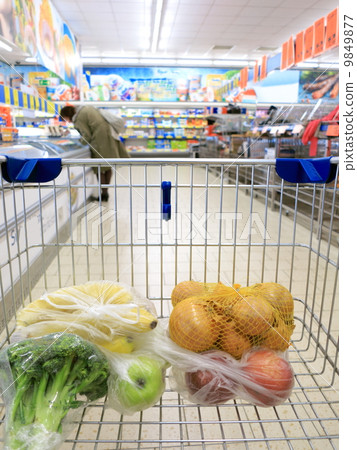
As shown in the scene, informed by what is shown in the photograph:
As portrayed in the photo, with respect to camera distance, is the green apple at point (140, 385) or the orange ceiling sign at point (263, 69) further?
the orange ceiling sign at point (263, 69)

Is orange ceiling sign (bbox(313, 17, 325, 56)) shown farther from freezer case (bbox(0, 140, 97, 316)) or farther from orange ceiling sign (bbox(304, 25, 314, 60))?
freezer case (bbox(0, 140, 97, 316))

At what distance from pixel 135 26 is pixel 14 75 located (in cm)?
577

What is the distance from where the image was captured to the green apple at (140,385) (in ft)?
3.40

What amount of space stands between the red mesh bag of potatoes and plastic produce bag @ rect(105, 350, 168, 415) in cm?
14

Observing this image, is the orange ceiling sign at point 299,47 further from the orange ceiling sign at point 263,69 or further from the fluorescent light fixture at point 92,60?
the fluorescent light fixture at point 92,60

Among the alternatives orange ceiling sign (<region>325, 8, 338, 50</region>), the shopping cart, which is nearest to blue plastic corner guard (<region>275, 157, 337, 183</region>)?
the shopping cart

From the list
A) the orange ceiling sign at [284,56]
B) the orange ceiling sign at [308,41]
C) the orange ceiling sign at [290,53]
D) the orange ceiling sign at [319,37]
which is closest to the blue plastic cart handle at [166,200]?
the orange ceiling sign at [319,37]

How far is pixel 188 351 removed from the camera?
3.80 ft

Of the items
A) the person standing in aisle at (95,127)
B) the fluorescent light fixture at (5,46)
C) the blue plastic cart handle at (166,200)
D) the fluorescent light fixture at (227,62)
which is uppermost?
the fluorescent light fixture at (227,62)

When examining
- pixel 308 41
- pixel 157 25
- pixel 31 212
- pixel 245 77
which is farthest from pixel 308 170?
pixel 245 77

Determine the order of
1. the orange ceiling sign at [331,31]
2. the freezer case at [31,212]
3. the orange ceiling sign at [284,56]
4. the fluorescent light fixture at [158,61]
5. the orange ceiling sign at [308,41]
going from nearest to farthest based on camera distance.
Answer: the freezer case at [31,212] < the orange ceiling sign at [331,31] < the orange ceiling sign at [308,41] < the orange ceiling sign at [284,56] < the fluorescent light fixture at [158,61]

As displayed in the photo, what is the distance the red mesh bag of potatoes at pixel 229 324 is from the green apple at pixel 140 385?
13cm

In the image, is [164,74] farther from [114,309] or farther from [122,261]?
[114,309]

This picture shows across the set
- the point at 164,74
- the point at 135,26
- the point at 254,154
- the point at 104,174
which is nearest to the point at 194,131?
the point at 164,74
